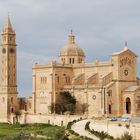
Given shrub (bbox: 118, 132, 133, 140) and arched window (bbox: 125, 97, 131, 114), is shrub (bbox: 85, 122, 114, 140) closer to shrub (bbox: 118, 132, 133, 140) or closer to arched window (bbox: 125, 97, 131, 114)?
shrub (bbox: 118, 132, 133, 140)

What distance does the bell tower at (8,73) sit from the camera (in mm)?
93062

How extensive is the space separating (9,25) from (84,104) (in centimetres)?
2044

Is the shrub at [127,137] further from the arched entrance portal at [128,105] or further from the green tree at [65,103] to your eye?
the green tree at [65,103]

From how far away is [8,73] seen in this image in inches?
3684

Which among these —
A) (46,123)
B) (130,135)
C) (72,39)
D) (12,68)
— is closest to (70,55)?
(72,39)

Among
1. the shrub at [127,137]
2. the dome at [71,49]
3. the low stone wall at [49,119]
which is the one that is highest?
the dome at [71,49]

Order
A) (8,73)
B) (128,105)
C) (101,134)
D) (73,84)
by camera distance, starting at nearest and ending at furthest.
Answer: (101,134)
(128,105)
(73,84)
(8,73)

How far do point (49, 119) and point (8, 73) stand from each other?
14.3m

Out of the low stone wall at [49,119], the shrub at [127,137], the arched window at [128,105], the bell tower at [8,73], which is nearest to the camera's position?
the shrub at [127,137]

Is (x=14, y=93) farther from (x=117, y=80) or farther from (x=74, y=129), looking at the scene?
(x=74, y=129)

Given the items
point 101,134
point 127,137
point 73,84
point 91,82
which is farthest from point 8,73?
point 127,137

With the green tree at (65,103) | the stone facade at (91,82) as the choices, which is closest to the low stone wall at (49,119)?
the stone facade at (91,82)

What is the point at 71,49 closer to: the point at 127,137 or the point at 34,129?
the point at 34,129

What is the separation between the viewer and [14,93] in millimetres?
94000
